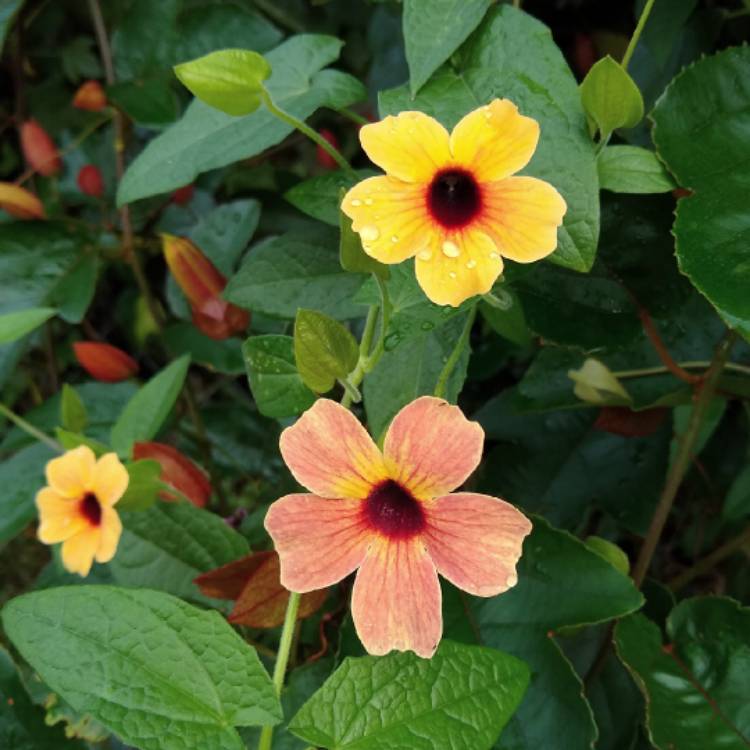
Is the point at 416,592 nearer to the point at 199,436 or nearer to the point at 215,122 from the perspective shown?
the point at 215,122

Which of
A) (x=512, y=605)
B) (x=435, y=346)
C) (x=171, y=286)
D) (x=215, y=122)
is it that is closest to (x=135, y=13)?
(x=171, y=286)

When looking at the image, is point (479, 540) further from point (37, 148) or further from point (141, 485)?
point (37, 148)

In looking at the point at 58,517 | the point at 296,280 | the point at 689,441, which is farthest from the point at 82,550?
the point at 689,441

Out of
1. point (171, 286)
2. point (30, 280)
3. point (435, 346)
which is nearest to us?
point (435, 346)

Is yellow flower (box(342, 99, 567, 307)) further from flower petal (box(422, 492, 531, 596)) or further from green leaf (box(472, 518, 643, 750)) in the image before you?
green leaf (box(472, 518, 643, 750))

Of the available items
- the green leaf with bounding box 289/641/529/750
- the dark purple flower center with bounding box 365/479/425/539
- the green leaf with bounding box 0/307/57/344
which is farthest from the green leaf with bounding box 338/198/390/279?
the green leaf with bounding box 0/307/57/344

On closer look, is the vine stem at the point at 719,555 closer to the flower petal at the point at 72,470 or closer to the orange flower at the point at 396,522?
the orange flower at the point at 396,522
